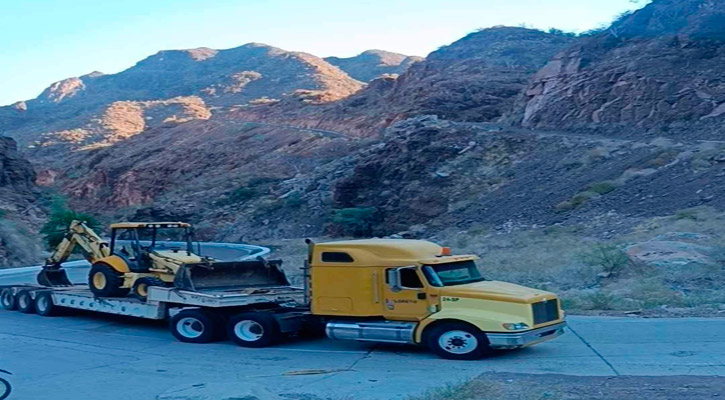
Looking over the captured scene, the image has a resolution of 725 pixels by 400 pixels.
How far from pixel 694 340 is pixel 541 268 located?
11681 millimetres

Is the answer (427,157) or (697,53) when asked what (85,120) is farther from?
(697,53)

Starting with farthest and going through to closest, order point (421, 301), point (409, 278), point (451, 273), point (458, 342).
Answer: point (451, 273)
point (409, 278)
point (421, 301)
point (458, 342)

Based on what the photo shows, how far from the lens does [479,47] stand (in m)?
73.7

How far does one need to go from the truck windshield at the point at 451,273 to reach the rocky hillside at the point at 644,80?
28699 millimetres

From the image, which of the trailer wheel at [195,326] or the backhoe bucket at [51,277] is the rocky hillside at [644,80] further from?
the trailer wheel at [195,326]

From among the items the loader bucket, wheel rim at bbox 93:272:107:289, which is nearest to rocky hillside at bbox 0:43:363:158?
A: wheel rim at bbox 93:272:107:289

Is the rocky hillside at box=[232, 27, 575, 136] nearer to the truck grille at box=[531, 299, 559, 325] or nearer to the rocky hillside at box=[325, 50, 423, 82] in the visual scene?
the truck grille at box=[531, 299, 559, 325]

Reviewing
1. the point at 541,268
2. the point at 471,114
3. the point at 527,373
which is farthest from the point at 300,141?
the point at 527,373

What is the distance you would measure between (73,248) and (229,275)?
4.90 metres

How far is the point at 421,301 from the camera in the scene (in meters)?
12.7

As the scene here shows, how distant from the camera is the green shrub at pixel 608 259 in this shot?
74.2 feet

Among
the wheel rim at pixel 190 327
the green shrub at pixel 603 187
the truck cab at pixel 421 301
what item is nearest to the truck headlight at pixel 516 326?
the truck cab at pixel 421 301

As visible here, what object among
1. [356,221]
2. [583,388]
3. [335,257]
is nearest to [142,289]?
[335,257]

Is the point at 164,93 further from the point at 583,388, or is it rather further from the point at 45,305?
the point at 583,388
